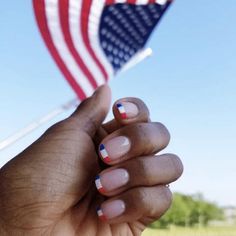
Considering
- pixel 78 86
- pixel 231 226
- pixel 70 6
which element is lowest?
pixel 231 226

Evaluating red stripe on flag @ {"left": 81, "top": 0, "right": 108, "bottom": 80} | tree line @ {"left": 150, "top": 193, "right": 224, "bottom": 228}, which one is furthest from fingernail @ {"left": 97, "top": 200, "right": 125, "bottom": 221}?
tree line @ {"left": 150, "top": 193, "right": 224, "bottom": 228}

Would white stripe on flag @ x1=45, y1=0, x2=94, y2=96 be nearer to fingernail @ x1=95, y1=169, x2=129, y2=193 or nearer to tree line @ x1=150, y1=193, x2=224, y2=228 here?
fingernail @ x1=95, y1=169, x2=129, y2=193

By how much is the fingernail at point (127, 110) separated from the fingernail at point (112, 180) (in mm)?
122

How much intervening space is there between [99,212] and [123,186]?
8 cm

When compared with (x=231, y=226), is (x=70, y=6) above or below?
above

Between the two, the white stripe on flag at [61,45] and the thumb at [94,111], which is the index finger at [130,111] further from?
the white stripe on flag at [61,45]

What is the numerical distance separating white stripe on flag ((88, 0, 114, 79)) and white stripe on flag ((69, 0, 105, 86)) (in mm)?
127

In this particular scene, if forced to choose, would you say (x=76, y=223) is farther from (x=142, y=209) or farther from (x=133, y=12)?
(x=133, y=12)

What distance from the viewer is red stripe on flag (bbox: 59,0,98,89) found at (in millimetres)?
4746

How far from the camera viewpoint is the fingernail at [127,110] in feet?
4.25

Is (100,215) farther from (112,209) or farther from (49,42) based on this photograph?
(49,42)

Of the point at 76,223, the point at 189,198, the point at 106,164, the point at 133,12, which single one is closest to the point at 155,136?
the point at 106,164

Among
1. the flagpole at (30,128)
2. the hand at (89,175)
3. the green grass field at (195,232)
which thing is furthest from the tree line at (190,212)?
the hand at (89,175)

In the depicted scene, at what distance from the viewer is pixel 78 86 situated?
4793 millimetres
